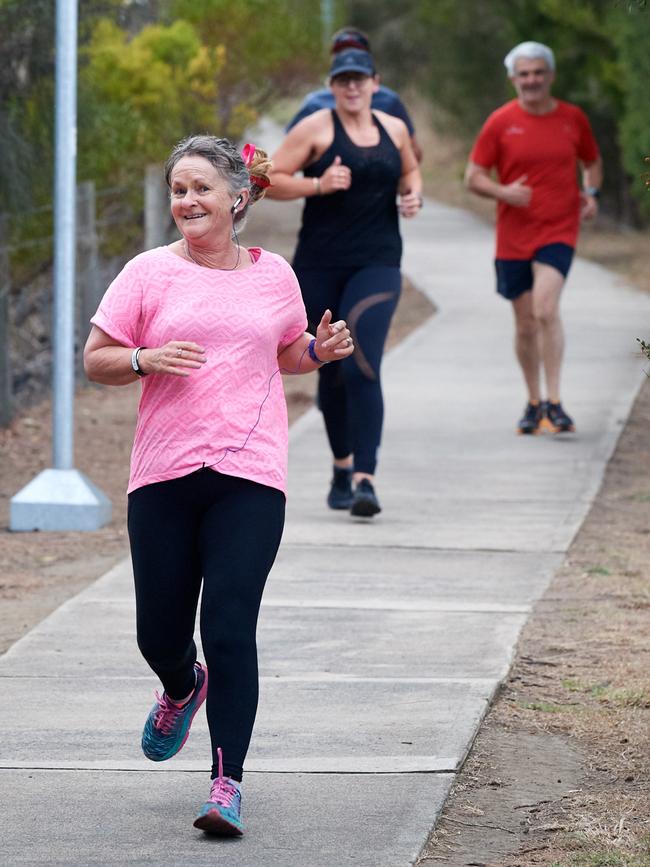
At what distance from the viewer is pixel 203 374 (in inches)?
158

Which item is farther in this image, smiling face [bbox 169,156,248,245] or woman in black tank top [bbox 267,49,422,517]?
woman in black tank top [bbox 267,49,422,517]

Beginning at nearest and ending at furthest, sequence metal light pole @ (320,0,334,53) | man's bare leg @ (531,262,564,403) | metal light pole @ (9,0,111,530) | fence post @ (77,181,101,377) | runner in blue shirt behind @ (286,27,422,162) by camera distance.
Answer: runner in blue shirt behind @ (286,27,422,162) → metal light pole @ (9,0,111,530) → man's bare leg @ (531,262,564,403) → fence post @ (77,181,101,377) → metal light pole @ (320,0,334,53)

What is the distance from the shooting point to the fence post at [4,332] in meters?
10.8

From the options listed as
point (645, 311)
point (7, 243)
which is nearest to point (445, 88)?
point (645, 311)

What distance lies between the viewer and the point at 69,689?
207 inches

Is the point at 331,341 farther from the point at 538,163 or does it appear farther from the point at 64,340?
the point at 538,163

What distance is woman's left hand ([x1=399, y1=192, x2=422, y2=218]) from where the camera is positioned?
761 centimetres

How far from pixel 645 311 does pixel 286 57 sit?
6.78 meters

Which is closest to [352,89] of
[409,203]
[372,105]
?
[409,203]

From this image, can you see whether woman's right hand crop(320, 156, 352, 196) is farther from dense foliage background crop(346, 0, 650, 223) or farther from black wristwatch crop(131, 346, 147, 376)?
dense foliage background crop(346, 0, 650, 223)

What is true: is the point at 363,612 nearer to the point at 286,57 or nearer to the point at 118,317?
the point at 118,317

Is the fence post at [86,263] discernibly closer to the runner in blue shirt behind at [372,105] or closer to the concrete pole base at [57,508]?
the runner in blue shirt behind at [372,105]

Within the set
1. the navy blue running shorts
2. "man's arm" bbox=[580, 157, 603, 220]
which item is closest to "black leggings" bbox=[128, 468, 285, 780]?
the navy blue running shorts

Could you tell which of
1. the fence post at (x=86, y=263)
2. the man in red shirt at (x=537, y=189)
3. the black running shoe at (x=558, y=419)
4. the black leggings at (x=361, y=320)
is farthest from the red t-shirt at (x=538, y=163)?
the fence post at (x=86, y=263)
